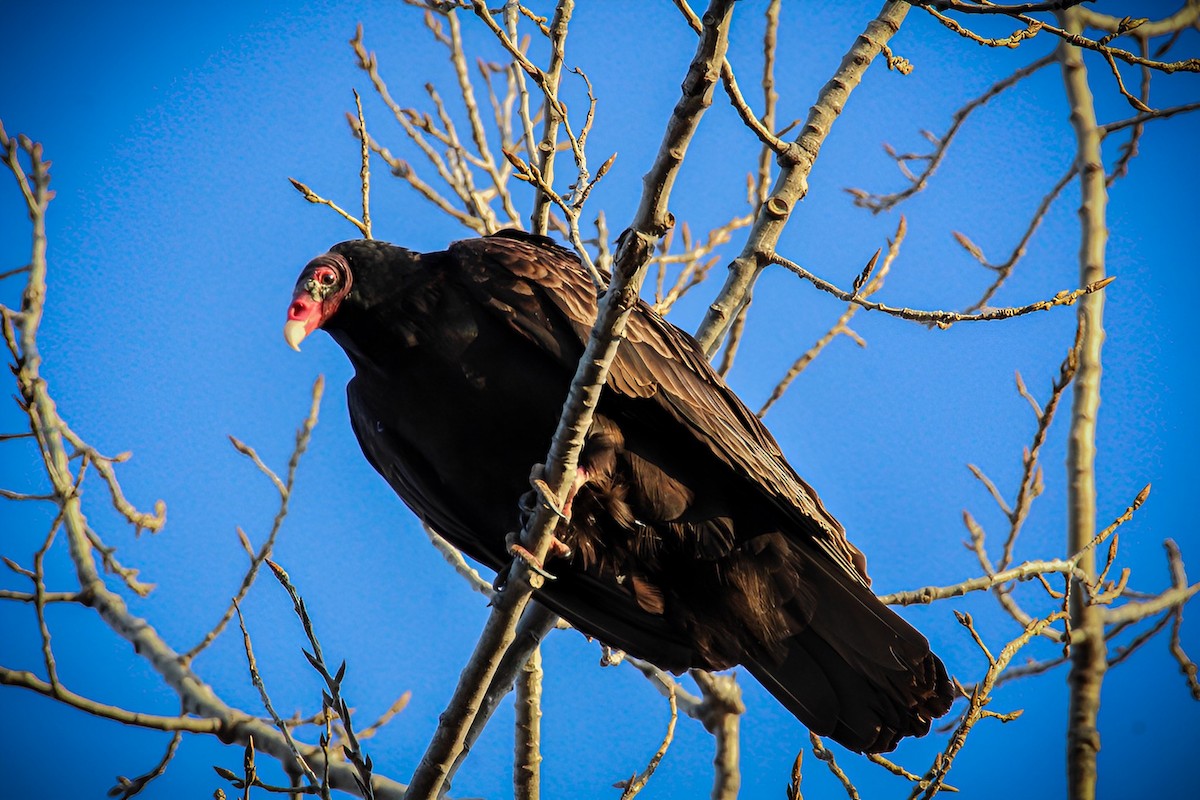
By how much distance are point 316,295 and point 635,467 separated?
970mm

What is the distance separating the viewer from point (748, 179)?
14.5 ft

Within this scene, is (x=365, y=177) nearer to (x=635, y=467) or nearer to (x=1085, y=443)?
(x=635, y=467)

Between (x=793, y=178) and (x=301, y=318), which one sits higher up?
(x=793, y=178)

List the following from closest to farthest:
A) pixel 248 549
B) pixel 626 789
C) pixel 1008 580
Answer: pixel 626 789 < pixel 1008 580 < pixel 248 549

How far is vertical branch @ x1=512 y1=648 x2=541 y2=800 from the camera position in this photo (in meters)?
3.04

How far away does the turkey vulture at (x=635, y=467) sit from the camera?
278 centimetres

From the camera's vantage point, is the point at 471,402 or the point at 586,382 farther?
the point at 471,402

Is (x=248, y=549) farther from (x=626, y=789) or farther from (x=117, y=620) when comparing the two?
(x=626, y=789)

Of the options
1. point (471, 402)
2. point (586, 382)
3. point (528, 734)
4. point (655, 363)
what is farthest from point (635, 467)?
point (528, 734)

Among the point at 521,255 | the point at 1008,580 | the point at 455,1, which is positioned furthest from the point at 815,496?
the point at 455,1

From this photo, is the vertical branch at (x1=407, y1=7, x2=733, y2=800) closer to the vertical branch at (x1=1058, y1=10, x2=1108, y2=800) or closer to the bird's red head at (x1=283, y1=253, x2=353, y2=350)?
the bird's red head at (x1=283, y1=253, x2=353, y2=350)

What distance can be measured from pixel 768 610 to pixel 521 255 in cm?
121

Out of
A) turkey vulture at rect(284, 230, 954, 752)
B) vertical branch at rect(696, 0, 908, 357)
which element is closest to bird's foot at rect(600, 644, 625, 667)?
turkey vulture at rect(284, 230, 954, 752)

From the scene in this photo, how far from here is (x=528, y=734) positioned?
311 cm
